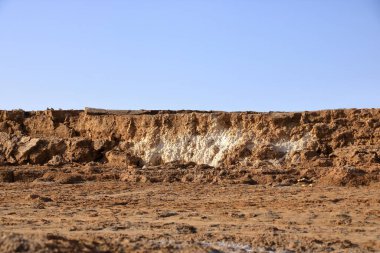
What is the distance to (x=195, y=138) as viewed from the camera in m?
22.6

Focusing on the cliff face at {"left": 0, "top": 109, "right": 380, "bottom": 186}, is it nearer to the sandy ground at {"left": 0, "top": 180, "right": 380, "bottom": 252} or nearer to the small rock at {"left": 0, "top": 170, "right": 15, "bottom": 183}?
the small rock at {"left": 0, "top": 170, "right": 15, "bottom": 183}

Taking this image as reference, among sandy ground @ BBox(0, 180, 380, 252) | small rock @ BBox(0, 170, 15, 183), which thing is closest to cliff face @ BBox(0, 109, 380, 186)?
small rock @ BBox(0, 170, 15, 183)

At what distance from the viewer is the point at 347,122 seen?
2089 centimetres

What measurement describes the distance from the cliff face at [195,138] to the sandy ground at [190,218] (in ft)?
15.6

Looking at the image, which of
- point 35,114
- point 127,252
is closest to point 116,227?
point 127,252

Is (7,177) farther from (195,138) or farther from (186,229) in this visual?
(186,229)

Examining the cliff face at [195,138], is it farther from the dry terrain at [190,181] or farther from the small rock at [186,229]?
the small rock at [186,229]

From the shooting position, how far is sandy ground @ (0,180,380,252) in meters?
7.50

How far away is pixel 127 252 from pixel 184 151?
15559mm

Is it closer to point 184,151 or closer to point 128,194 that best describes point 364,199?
point 128,194

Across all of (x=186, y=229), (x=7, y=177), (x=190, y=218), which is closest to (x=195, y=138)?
(x=7, y=177)

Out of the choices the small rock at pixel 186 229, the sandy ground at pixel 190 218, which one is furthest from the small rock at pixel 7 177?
the small rock at pixel 186 229

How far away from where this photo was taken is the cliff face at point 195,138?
2031cm

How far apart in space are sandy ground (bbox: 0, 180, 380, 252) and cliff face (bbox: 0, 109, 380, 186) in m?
4.76
